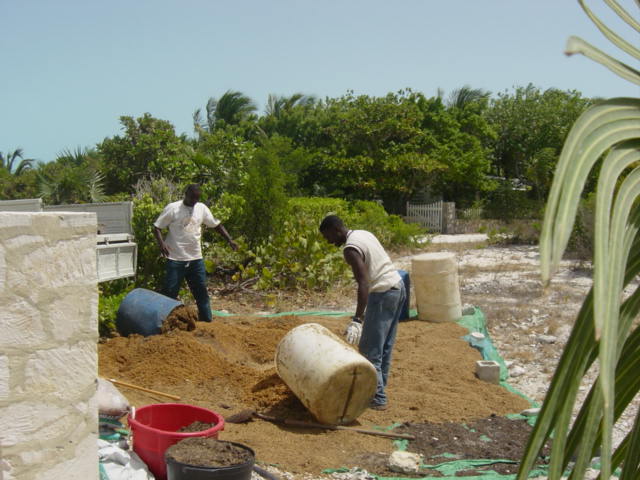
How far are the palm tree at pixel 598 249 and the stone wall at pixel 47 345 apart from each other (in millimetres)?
2439

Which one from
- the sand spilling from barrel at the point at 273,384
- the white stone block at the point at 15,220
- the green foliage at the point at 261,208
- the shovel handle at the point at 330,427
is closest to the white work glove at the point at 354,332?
the sand spilling from barrel at the point at 273,384

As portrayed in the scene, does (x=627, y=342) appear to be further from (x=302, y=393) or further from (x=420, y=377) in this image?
(x=420, y=377)

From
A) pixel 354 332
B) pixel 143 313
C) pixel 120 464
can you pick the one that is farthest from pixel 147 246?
pixel 120 464

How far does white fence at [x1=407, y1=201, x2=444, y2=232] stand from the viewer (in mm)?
26578

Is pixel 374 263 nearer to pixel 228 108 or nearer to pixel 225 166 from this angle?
pixel 225 166

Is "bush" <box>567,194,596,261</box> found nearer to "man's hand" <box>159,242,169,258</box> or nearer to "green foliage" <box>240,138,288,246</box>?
"green foliage" <box>240,138,288,246</box>

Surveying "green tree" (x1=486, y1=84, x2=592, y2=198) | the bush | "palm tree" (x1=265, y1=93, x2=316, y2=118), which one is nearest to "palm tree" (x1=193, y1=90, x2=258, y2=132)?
"palm tree" (x1=265, y1=93, x2=316, y2=118)

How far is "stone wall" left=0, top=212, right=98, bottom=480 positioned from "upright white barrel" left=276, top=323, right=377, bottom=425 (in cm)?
253

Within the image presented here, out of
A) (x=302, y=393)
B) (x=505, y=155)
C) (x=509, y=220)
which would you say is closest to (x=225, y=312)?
(x=302, y=393)

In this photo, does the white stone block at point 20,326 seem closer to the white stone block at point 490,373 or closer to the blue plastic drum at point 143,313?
the blue plastic drum at point 143,313

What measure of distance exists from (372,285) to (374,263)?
0.20m

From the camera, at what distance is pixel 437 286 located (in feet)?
30.4

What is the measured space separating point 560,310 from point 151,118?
476 inches

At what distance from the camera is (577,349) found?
0.89m
